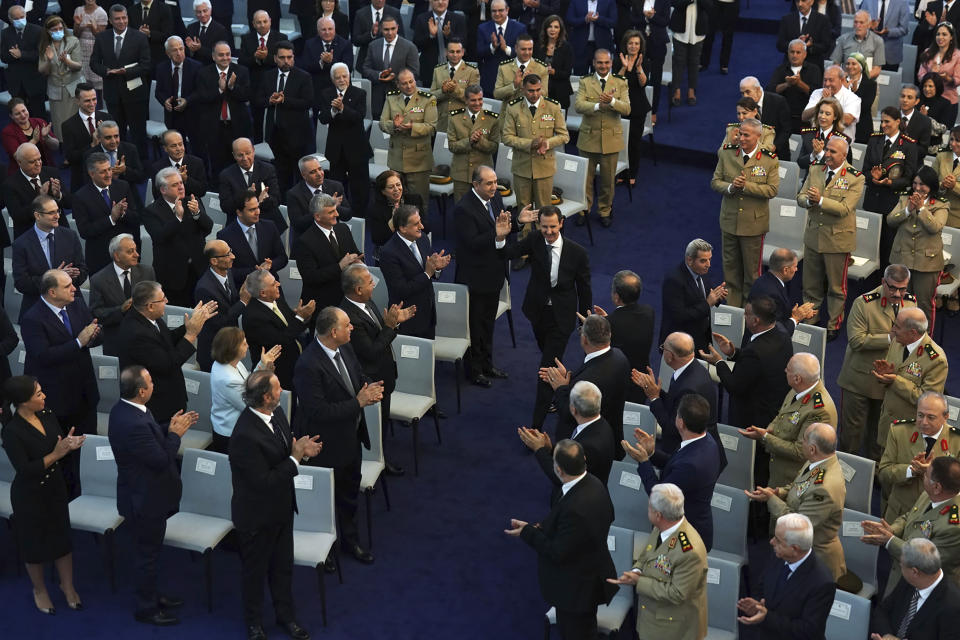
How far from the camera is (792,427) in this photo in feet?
22.5

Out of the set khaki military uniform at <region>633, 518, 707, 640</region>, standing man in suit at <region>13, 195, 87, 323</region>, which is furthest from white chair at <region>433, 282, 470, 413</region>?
khaki military uniform at <region>633, 518, 707, 640</region>

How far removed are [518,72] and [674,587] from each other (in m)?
7.15

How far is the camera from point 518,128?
10.8 meters

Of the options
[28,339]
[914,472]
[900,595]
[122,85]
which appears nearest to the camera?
[900,595]

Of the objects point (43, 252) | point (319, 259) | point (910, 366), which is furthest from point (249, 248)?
point (910, 366)

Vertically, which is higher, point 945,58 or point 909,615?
point 945,58

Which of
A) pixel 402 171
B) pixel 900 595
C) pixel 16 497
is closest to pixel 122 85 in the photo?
pixel 402 171

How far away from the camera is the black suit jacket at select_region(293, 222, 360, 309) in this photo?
8602mm

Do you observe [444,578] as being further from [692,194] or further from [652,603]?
[692,194]

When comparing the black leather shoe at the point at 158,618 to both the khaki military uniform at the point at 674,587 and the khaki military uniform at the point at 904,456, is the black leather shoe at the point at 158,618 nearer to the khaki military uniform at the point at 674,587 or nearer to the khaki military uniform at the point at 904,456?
the khaki military uniform at the point at 674,587

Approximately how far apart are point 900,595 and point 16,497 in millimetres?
4745

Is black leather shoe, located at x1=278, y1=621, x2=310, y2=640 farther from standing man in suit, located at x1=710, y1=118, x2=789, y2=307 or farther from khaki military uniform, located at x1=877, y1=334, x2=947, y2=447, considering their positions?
standing man in suit, located at x1=710, y1=118, x2=789, y2=307

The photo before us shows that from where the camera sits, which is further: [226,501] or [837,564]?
[226,501]

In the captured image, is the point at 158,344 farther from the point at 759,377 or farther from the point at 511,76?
the point at 511,76
